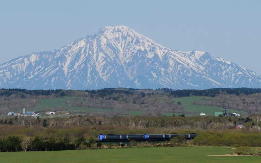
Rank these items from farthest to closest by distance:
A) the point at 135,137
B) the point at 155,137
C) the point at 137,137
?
the point at 155,137
the point at 137,137
the point at 135,137

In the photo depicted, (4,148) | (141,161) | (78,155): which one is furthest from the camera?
(4,148)

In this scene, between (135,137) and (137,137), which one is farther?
(137,137)

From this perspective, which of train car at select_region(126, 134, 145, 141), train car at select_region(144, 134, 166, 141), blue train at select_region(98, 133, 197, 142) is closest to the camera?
blue train at select_region(98, 133, 197, 142)

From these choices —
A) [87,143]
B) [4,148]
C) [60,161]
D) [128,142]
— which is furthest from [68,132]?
[60,161]

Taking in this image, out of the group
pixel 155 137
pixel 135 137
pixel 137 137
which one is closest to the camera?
pixel 135 137

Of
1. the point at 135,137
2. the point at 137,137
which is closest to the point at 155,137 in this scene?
the point at 137,137

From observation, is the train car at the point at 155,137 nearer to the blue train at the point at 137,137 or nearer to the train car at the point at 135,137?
the blue train at the point at 137,137

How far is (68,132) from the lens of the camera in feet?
635

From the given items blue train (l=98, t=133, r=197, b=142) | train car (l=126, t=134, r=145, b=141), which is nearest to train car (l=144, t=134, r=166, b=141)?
blue train (l=98, t=133, r=197, b=142)

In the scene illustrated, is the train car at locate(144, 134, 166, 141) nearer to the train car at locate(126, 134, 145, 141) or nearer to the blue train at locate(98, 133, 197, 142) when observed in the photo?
the blue train at locate(98, 133, 197, 142)

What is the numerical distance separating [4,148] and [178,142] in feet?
153

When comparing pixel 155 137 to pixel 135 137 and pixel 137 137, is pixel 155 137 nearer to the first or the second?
pixel 137 137

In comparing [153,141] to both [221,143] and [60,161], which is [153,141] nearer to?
[221,143]

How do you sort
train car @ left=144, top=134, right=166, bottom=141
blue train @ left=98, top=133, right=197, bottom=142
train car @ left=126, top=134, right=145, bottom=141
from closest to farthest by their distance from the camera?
1. blue train @ left=98, top=133, right=197, bottom=142
2. train car @ left=126, top=134, right=145, bottom=141
3. train car @ left=144, top=134, right=166, bottom=141
